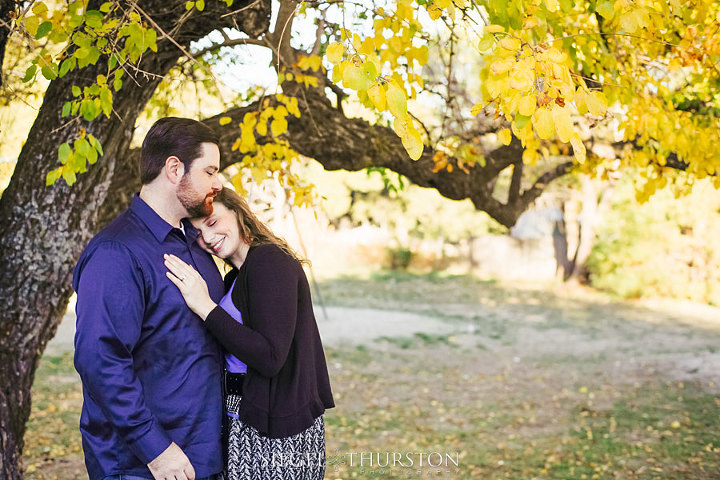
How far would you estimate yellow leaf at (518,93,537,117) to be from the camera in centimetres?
204

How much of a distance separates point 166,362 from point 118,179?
9.04 ft

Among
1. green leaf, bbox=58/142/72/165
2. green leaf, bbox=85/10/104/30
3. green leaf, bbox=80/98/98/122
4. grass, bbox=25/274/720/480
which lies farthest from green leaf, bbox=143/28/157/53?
grass, bbox=25/274/720/480

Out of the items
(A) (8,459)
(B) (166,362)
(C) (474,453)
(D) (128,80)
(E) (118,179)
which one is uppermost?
(D) (128,80)

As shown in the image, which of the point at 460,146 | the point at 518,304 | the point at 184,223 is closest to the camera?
the point at 184,223

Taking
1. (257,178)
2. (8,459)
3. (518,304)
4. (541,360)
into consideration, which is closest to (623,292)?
(518,304)

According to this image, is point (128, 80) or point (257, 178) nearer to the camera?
point (128, 80)

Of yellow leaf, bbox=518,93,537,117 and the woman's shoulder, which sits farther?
the woman's shoulder

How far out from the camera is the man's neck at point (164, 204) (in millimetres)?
2342

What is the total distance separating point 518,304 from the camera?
1817 centimetres

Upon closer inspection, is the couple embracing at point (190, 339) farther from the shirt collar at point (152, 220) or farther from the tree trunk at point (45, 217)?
the tree trunk at point (45, 217)

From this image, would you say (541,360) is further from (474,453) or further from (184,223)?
(184,223)

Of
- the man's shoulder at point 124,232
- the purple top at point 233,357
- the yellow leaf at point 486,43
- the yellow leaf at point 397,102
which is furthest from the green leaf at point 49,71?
the yellow leaf at point 486,43

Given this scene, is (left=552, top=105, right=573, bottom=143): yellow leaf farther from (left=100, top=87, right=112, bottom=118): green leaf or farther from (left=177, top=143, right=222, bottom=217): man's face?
(left=100, top=87, right=112, bottom=118): green leaf

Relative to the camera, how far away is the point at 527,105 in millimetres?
2047
